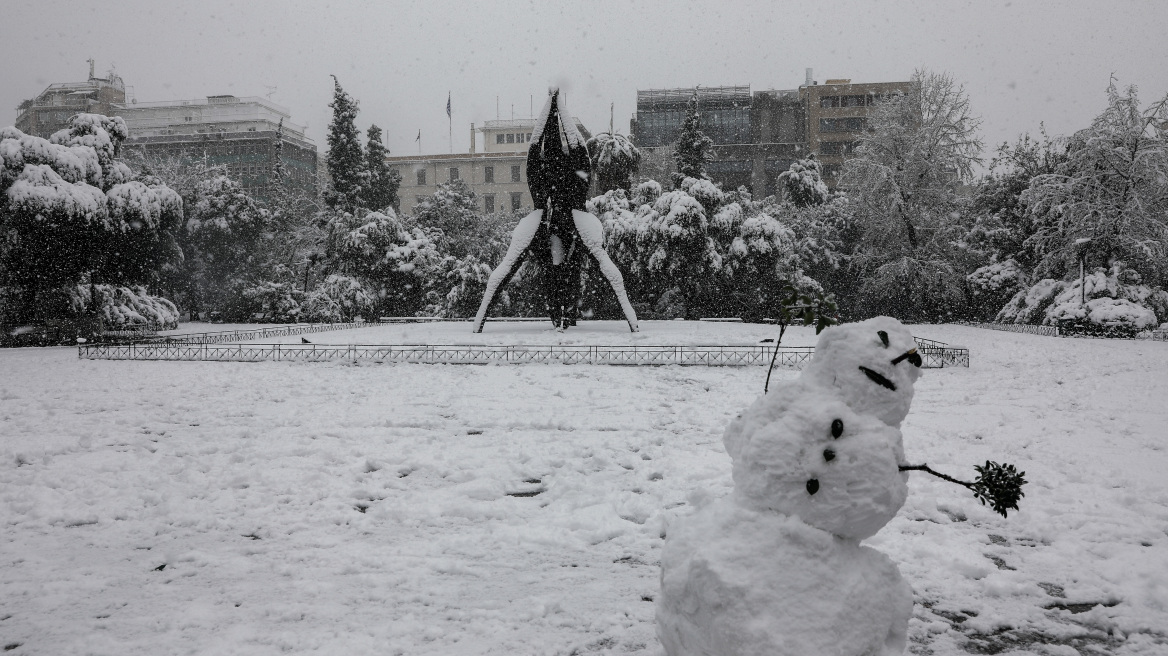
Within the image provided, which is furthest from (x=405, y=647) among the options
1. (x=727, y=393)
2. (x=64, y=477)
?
(x=727, y=393)

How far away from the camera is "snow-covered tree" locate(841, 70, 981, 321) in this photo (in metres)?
34.6

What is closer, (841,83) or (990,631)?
(990,631)

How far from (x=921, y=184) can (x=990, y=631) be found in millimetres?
34823

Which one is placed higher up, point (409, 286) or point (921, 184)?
point (921, 184)

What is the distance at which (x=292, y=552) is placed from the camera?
6.45m

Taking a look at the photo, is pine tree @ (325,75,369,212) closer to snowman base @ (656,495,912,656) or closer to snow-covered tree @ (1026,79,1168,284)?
snow-covered tree @ (1026,79,1168,284)

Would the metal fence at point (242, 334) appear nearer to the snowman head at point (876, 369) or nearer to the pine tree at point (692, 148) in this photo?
the pine tree at point (692, 148)

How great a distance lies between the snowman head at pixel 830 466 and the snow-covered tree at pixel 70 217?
27626mm

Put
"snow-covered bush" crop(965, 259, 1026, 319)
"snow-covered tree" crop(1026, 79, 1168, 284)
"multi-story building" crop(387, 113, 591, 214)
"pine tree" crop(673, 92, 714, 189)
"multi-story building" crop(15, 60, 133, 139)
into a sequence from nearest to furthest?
"snow-covered tree" crop(1026, 79, 1168, 284), "snow-covered bush" crop(965, 259, 1026, 319), "pine tree" crop(673, 92, 714, 189), "multi-story building" crop(15, 60, 133, 139), "multi-story building" crop(387, 113, 591, 214)

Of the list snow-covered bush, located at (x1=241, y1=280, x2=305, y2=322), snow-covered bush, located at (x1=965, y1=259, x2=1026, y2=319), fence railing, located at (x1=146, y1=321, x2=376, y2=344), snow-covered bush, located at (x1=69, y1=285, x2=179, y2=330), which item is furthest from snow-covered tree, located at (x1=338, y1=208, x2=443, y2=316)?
snow-covered bush, located at (x1=965, y1=259, x2=1026, y2=319)

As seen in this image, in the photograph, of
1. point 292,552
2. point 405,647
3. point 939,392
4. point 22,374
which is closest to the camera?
point 405,647

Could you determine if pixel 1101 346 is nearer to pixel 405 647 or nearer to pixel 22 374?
pixel 405 647

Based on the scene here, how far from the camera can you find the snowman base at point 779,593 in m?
3.57

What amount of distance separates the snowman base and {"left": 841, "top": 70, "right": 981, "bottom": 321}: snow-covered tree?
3306 cm
